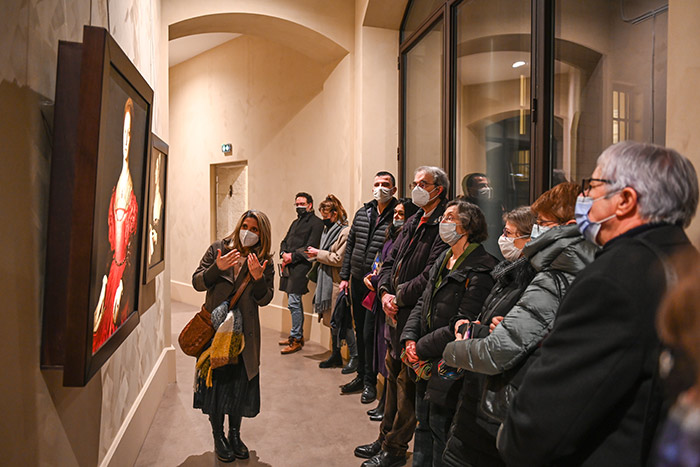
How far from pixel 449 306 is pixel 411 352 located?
35 centimetres

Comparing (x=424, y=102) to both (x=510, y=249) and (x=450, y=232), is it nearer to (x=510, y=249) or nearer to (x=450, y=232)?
(x=450, y=232)

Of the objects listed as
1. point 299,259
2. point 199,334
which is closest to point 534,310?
point 199,334

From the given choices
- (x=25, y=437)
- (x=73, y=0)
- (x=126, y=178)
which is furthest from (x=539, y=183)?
(x=25, y=437)

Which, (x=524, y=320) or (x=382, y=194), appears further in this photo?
(x=382, y=194)

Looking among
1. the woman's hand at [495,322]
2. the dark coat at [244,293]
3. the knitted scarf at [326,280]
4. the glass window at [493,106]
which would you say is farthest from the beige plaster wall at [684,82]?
the knitted scarf at [326,280]

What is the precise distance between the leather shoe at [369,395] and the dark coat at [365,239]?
0.95m

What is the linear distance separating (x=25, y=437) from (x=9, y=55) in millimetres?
1110

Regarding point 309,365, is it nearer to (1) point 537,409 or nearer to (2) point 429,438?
(2) point 429,438

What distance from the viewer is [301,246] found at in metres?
5.93

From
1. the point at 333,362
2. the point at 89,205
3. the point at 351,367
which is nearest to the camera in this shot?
the point at 89,205

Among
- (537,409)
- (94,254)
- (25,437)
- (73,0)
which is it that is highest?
(73,0)

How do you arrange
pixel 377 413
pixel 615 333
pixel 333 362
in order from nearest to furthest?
1. pixel 615 333
2. pixel 377 413
3. pixel 333 362

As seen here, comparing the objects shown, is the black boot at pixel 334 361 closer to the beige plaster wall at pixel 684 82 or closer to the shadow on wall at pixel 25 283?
the shadow on wall at pixel 25 283

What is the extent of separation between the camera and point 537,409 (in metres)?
1.21
